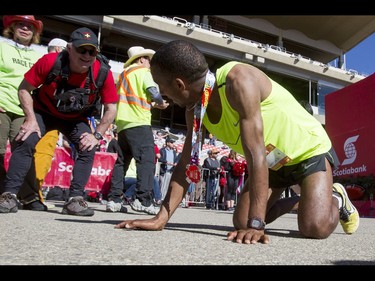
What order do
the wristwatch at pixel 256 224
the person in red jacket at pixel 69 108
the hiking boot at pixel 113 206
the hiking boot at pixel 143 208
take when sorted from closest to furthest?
the wristwatch at pixel 256 224
the person in red jacket at pixel 69 108
the hiking boot at pixel 143 208
the hiking boot at pixel 113 206

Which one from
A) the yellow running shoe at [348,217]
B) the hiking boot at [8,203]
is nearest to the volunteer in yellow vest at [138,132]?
the hiking boot at [8,203]

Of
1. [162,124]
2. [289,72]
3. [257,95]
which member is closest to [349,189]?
[257,95]

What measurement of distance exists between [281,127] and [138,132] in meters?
2.34

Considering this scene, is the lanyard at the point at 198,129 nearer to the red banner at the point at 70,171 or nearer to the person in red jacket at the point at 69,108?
the person in red jacket at the point at 69,108

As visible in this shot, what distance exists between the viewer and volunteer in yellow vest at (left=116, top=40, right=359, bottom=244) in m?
2.13

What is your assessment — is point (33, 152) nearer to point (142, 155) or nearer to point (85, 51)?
point (85, 51)

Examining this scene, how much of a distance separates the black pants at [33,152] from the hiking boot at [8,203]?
8cm

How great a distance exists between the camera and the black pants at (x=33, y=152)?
3477mm

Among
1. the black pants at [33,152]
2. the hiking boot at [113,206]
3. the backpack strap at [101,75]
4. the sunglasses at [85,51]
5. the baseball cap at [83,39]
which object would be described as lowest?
the hiking boot at [113,206]

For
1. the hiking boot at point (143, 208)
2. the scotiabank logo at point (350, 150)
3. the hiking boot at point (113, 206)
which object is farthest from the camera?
the scotiabank logo at point (350, 150)

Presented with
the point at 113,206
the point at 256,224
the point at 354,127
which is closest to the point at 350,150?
the point at 354,127

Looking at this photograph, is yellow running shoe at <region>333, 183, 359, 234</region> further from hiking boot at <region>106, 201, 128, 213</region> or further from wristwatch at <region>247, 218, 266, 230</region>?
hiking boot at <region>106, 201, 128, 213</region>

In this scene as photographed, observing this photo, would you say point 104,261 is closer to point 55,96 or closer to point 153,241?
point 153,241

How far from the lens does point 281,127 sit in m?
2.57
